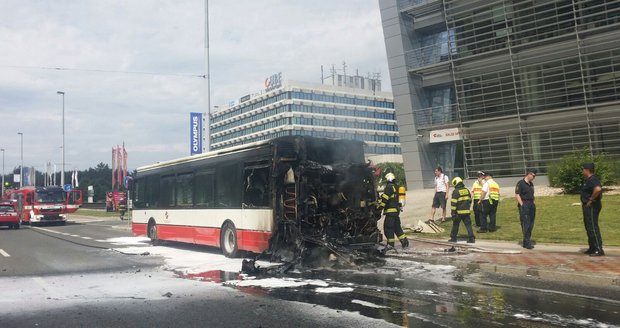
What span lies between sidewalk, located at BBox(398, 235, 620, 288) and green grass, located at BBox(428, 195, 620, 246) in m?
1.01

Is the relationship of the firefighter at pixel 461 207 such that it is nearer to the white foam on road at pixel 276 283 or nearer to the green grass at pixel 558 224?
the green grass at pixel 558 224

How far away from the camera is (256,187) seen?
36.4ft

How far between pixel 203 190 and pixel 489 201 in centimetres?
818

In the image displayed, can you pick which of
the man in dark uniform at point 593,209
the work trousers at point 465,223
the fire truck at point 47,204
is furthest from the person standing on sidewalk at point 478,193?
the fire truck at point 47,204

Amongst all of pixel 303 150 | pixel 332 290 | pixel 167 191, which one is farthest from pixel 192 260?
pixel 332 290

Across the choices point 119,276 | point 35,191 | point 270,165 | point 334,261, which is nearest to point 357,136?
point 270,165

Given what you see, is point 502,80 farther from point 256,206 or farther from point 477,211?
point 256,206

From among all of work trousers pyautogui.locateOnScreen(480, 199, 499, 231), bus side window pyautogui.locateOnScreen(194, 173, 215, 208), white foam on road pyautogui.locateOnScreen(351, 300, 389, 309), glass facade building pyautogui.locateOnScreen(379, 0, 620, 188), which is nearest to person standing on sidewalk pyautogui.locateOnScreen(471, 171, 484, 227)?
work trousers pyautogui.locateOnScreen(480, 199, 499, 231)

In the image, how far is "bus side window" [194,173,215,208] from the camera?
1288 cm

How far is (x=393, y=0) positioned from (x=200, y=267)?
2706 cm

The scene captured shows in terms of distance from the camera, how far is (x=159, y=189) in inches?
615

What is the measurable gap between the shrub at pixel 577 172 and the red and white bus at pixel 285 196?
1279cm

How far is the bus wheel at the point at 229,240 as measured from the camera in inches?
468

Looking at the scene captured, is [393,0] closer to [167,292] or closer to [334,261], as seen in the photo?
[334,261]
